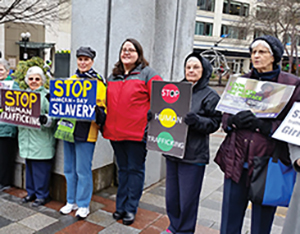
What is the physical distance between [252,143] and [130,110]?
1.42 m

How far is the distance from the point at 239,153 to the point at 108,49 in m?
2.55

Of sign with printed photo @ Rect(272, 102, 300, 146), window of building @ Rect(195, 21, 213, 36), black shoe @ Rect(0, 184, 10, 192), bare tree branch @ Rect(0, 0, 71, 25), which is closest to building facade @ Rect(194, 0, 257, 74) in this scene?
window of building @ Rect(195, 21, 213, 36)

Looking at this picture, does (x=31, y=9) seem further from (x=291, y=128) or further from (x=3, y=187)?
(x=291, y=128)

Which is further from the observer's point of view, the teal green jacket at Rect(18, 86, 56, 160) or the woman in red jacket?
the teal green jacket at Rect(18, 86, 56, 160)

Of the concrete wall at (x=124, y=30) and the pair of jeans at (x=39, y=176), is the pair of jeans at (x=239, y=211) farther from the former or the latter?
the pair of jeans at (x=39, y=176)

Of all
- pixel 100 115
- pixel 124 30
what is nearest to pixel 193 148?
pixel 100 115

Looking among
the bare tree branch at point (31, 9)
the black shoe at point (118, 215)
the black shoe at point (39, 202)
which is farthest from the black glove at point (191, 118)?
the bare tree branch at point (31, 9)

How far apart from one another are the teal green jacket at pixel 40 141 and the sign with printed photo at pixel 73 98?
1.24 ft

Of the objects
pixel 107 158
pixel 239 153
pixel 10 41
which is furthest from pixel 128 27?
pixel 10 41

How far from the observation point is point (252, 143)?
263cm

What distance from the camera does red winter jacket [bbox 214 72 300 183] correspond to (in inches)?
101

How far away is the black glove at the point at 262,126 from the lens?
2539 mm

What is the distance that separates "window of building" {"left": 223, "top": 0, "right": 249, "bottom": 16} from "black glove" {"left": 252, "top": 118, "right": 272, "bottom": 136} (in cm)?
4370

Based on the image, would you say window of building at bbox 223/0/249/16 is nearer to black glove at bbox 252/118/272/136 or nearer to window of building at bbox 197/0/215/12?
window of building at bbox 197/0/215/12
